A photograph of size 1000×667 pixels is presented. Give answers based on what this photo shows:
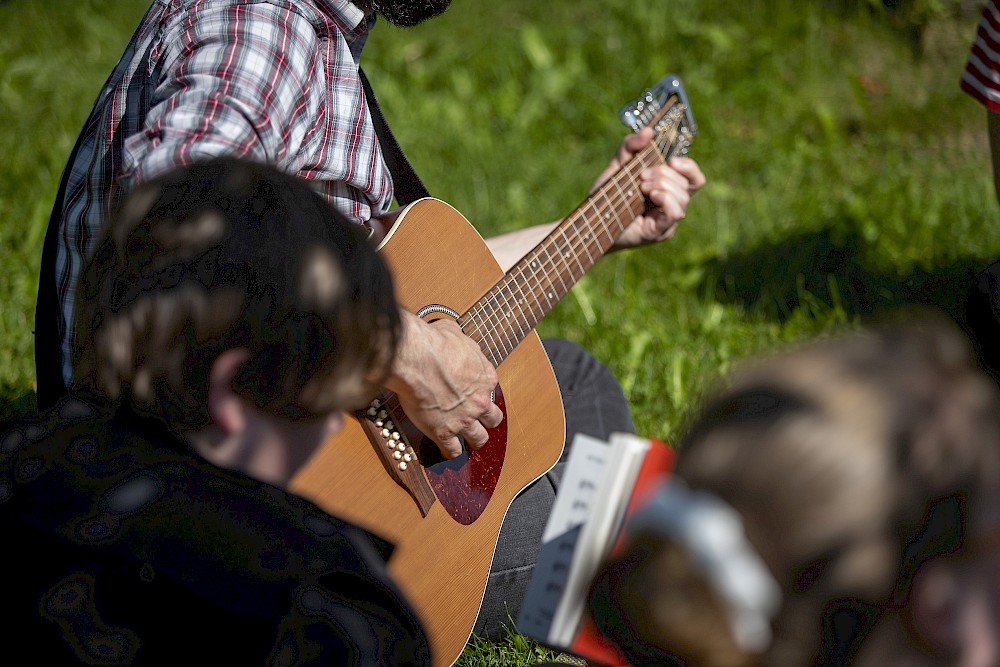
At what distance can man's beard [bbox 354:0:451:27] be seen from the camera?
198 centimetres

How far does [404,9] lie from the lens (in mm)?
2055

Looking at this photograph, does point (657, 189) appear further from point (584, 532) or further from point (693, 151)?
point (693, 151)

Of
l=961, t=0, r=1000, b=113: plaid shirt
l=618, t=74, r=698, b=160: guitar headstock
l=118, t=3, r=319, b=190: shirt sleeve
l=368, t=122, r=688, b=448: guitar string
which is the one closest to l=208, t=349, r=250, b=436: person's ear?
l=118, t=3, r=319, b=190: shirt sleeve

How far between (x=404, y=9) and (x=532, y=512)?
43.0 inches

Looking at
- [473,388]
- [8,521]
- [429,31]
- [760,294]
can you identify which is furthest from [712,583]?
[429,31]

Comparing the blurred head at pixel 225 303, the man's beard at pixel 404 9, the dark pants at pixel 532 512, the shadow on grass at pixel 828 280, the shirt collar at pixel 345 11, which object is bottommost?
the shadow on grass at pixel 828 280

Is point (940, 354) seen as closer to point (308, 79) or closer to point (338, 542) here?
point (338, 542)

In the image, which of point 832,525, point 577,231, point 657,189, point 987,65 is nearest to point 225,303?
point 832,525

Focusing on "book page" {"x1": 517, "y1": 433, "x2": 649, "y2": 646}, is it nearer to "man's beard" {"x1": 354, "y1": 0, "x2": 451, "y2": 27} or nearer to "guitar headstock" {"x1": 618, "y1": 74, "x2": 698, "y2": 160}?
"man's beard" {"x1": 354, "y1": 0, "x2": 451, "y2": 27}

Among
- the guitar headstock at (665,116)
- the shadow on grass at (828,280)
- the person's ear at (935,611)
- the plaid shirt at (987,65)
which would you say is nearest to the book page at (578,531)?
the person's ear at (935,611)

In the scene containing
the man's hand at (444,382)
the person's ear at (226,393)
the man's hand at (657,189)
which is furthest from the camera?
the man's hand at (657,189)

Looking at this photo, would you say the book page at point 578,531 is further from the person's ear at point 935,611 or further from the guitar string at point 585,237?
the guitar string at point 585,237

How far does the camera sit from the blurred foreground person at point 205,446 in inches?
50.4

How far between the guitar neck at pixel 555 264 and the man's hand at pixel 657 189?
0.03m
